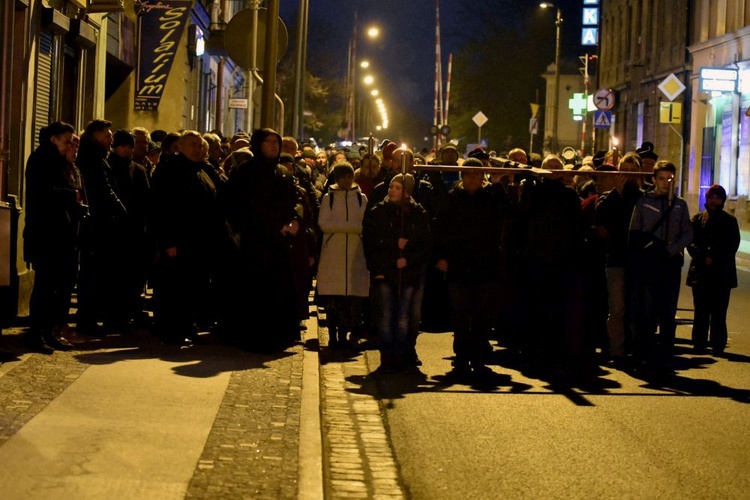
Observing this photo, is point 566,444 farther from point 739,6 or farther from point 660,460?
point 739,6

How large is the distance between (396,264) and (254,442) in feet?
11.8

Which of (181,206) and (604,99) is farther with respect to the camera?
(604,99)

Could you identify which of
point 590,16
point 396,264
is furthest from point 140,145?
point 590,16

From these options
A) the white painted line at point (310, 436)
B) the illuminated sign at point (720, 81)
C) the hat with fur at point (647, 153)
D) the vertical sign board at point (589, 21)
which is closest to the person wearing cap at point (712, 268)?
the hat with fur at point (647, 153)

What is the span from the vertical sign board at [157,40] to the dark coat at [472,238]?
448 inches

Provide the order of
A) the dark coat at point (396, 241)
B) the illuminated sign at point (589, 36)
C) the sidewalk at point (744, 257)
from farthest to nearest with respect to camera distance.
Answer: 1. the illuminated sign at point (589, 36)
2. the sidewalk at point (744, 257)
3. the dark coat at point (396, 241)

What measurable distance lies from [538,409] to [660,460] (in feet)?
5.73

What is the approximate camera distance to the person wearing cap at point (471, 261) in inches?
428

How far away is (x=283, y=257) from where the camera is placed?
38.4 ft

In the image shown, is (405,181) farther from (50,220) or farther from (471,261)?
(50,220)

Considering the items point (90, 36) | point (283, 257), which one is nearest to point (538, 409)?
point (283, 257)

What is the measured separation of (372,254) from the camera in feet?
36.2

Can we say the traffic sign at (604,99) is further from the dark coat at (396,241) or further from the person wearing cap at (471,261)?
the dark coat at (396,241)

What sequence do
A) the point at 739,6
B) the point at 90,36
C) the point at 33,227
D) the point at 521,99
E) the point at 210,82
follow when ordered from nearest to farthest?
the point at 33,227, the point at 90,36, the point at 210,82, the point at 739,6, the point at 521,99
